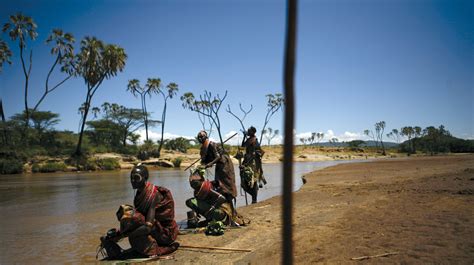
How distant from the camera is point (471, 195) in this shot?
741cm

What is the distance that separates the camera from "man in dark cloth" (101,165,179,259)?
175 inches

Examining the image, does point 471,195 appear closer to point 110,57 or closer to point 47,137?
point 110,57

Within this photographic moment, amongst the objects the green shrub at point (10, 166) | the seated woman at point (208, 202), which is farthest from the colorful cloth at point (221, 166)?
the green shrub at point (10, 166)

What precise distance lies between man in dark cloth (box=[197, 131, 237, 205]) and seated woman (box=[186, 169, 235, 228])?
0.20 meters

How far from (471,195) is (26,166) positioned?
106 ft

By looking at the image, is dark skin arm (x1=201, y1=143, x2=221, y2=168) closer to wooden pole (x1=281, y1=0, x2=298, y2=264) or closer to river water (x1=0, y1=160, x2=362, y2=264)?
river water (x1=0, y1=160, x2=362, y2=264)

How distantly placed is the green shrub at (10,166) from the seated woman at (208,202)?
2599cm

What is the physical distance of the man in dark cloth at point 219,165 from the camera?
6.71 m

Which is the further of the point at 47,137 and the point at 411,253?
the point at 47,137

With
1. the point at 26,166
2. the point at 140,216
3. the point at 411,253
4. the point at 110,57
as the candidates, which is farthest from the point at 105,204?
the point at 110,57

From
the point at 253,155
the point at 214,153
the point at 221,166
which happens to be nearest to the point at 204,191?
the point at 221,166

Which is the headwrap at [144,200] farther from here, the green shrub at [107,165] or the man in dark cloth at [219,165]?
the green shrub at [107,165]

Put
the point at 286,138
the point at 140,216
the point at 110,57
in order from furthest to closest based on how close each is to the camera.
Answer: the point at 110,57
the point at 140,216
the point at 286,138

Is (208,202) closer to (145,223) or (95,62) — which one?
(145,223)
